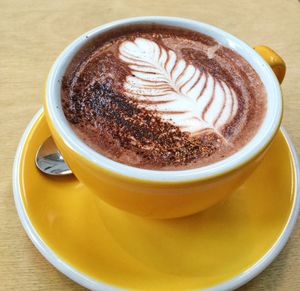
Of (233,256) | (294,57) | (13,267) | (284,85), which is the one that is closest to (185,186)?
(233,256)

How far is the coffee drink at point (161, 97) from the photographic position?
2.76ft

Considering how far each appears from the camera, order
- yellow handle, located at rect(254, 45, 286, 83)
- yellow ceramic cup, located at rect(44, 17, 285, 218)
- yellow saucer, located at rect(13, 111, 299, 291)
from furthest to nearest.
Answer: yellow handle, located at rect(254, 45, 286, 83)
yellow saucer, located at rect(13, 111, 299, 291)
yellow ceramic cup, located at rect(44, 17, 285, 218)

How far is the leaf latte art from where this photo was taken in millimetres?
905

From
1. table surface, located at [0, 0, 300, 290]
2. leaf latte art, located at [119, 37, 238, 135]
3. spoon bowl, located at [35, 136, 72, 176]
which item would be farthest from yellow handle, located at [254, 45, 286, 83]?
spoon bowl, located at [35, 136, 72, 176]

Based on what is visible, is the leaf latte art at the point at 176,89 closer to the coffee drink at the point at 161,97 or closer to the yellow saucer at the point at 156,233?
the coffee drink at the point at 161,97

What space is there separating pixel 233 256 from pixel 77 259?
353mm

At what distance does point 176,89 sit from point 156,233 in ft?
1.19

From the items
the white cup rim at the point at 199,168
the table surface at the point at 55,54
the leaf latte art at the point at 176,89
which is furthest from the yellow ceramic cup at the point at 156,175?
the table surface at the point at 55,54

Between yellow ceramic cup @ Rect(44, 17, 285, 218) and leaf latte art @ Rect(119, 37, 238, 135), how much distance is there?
0.11m

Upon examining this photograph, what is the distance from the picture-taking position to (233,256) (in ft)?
2.91

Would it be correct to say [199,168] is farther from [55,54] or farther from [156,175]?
[55,54]

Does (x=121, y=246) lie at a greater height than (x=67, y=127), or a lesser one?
lesser

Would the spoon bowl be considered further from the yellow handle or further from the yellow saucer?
the yellow handle

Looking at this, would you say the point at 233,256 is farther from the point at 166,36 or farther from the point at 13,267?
the point at 166,36
